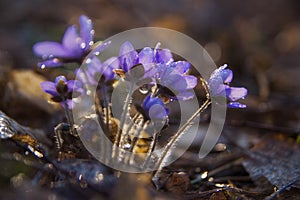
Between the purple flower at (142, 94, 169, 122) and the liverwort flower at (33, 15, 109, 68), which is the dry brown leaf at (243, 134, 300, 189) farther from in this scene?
the liverwort flower at (33, 15, 109, 68)

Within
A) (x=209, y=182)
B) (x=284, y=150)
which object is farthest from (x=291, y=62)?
(x=209, y=182)

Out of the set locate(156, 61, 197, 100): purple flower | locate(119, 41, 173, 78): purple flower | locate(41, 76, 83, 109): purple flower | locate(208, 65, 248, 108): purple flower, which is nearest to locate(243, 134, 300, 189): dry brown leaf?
locate(208, 65, 248, 108): purple flower

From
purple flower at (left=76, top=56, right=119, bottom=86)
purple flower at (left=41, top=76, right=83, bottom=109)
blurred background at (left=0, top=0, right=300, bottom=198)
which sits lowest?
purple flower at (left=41, top=76, right=83, bottom=109)

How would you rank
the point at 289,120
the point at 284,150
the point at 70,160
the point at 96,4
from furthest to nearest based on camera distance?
the point at 96,4 < the point at 289,120 < the point at 284,150 < the point at 70,160

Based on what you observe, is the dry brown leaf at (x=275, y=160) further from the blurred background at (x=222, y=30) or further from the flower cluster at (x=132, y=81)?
the blurred background at (x=222, y=30)

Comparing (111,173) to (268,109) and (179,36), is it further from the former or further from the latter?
(179,36)

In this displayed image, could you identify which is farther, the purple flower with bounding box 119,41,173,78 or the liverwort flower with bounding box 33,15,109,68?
the liverwort flower with bounding box 33,15,109,68
